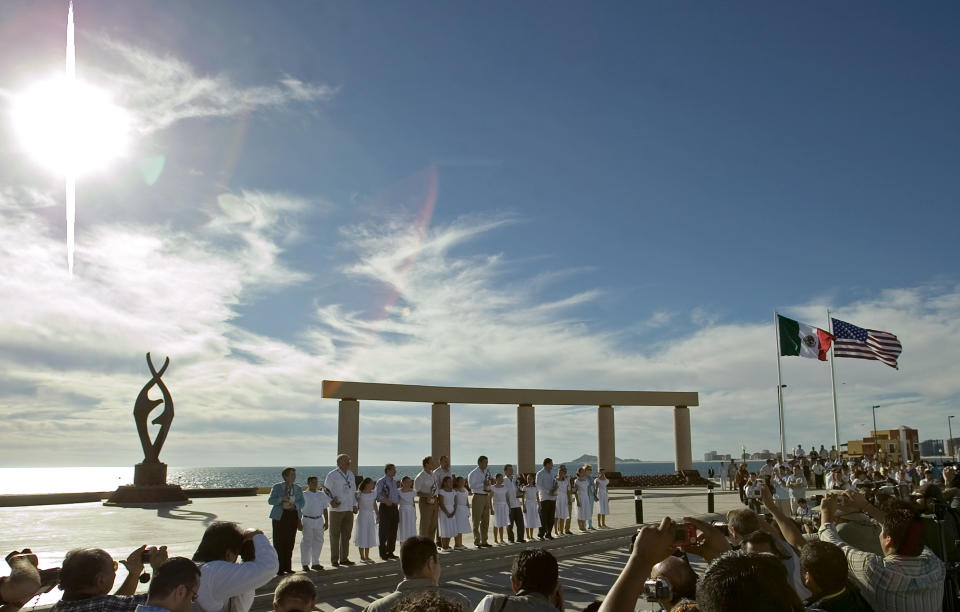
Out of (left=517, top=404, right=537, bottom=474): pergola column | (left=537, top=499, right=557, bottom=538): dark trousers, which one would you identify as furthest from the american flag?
(left=537, top=499, right=557, bottom=538): dark trousers

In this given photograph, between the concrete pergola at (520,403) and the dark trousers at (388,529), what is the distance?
633 inches

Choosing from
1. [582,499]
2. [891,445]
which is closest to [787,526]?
[582,499]

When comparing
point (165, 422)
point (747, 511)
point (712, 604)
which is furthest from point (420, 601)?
point (165, 422)

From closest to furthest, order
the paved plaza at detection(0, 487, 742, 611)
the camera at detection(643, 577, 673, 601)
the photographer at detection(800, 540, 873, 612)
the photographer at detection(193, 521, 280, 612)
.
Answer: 1. the camera at detection(643, 577, 673, 601)
2. the photographer at detection(800, 540, 873, 612)
3. the photographer at detection(193, 521, 280, 612)
4. the paved plaza at detection(0, 487, 742, 611)

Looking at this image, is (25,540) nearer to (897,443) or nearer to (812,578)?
(812,578)

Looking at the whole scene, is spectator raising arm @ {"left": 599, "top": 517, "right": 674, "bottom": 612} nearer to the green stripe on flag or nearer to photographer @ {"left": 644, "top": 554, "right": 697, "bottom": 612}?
photographer @ {"left": 644, "top": 554, "right": 697, "bottom": 612}

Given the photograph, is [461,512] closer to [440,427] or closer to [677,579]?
[677,579]

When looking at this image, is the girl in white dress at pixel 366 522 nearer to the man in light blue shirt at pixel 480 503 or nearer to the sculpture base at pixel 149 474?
the man in light blue shirt at pixel 480 503

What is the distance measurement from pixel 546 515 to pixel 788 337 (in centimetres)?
1739

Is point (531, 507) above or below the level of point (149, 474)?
below

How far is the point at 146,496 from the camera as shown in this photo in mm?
25547

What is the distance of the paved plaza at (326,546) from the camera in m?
10.6

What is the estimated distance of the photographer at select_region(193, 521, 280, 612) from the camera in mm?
3945

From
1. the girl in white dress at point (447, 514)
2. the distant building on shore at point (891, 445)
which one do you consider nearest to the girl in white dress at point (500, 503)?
the girl in white dress at point (447, 514)
